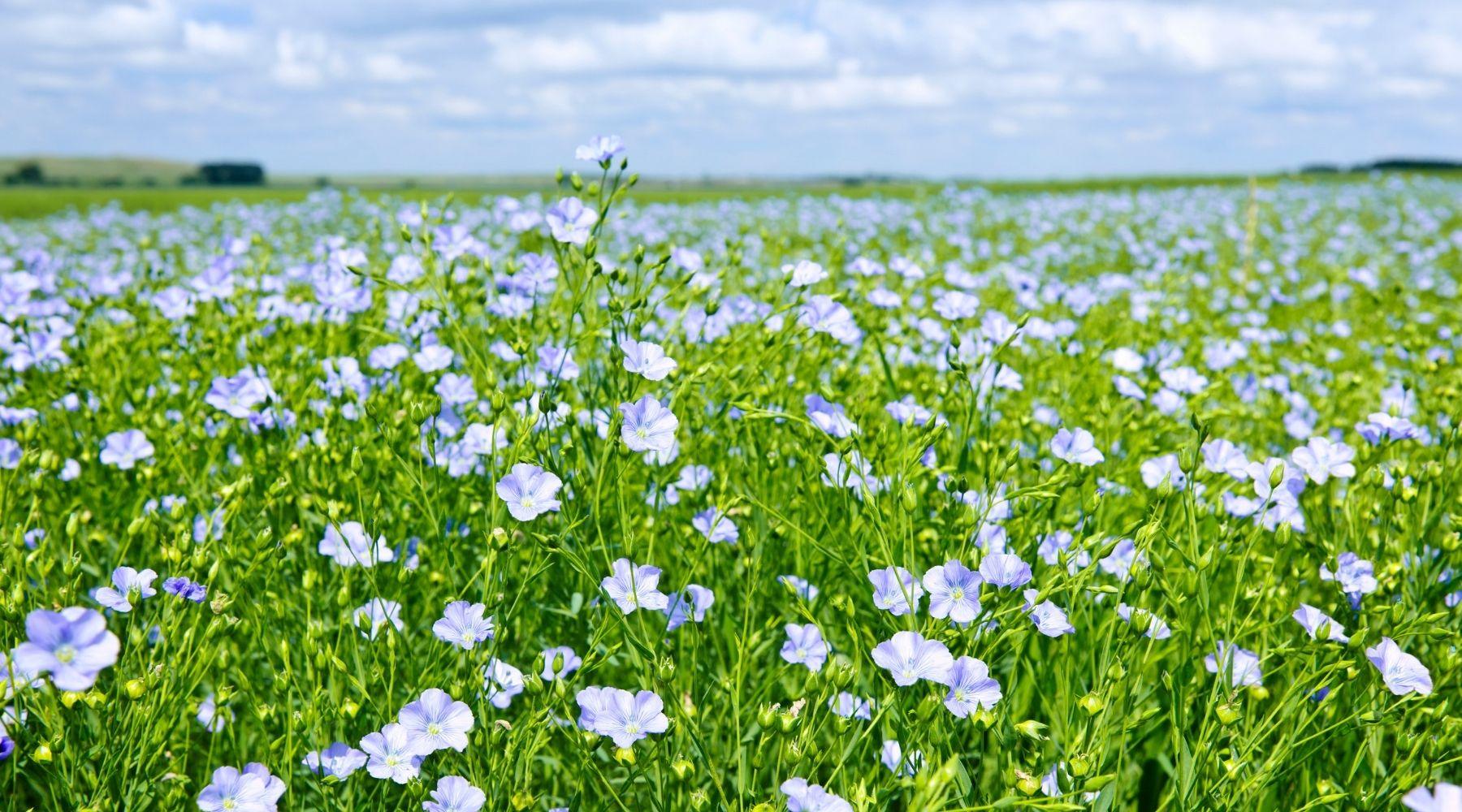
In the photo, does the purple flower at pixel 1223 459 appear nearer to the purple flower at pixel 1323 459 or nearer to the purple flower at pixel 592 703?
the purple flower at pixel 1323 459

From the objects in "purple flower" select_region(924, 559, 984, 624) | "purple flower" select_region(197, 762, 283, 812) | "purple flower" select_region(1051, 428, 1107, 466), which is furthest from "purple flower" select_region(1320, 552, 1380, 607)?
"purple flower" select_region(197, 762, 283, 812)

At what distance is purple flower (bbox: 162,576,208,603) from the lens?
1.51 m

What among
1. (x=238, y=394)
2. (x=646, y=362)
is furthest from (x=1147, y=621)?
(x=238, y=394)

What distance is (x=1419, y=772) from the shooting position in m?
1.38

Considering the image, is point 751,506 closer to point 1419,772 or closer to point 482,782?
point 482,782

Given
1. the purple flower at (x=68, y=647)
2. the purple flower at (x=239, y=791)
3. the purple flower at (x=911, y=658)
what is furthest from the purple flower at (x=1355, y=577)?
the purple flower at (x=68, y=647)

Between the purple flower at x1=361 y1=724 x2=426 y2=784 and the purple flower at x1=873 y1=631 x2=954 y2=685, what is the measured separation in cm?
69

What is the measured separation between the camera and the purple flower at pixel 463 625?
1.50m

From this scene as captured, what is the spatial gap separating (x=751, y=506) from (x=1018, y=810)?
0.88 m

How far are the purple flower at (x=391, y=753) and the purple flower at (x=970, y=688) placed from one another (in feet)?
2.56

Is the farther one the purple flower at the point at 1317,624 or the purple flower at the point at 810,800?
the purple flower at the point at 1317,624

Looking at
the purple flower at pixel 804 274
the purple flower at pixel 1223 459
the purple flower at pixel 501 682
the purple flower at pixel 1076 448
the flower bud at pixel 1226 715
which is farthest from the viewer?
the purple flower at pixel 804 274

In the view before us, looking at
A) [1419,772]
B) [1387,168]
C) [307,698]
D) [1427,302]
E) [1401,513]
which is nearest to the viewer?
[1419,772]

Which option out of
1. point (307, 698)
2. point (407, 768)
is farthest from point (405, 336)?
point (407, 768)
